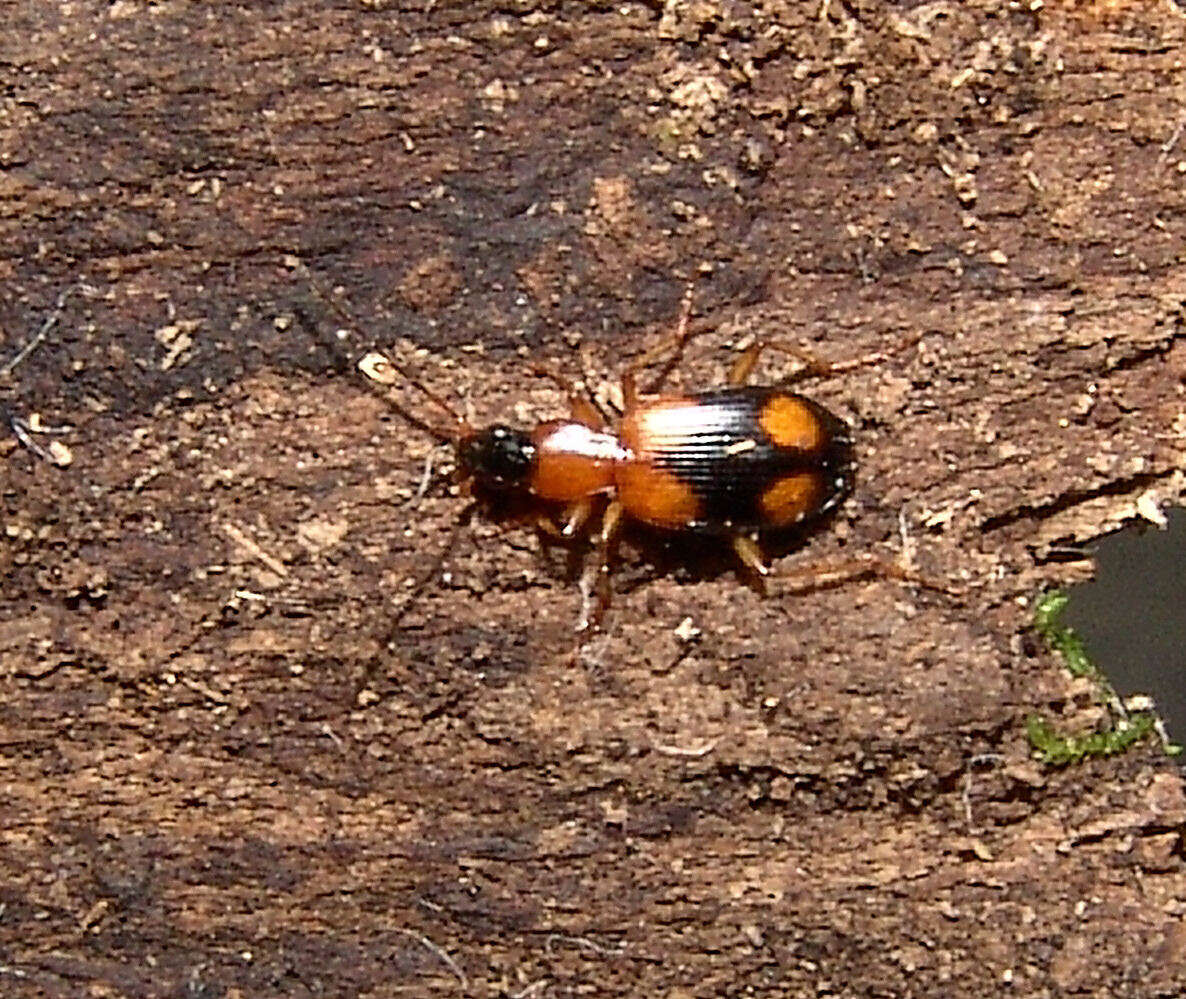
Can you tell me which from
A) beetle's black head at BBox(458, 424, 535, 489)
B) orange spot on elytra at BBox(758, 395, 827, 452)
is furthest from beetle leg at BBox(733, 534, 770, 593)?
beetle's black head at BBox(458, 424, 535, 489)

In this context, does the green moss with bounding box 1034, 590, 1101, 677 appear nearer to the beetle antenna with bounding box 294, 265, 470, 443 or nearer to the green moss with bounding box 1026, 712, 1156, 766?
the green moss with bounding box 1026, 712, 1156, 766

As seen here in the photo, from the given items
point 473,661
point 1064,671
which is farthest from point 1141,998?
point 473,661

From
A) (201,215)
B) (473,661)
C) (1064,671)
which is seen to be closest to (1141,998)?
(1064,671)

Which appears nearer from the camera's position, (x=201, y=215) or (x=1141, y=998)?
(x=201, y=215)

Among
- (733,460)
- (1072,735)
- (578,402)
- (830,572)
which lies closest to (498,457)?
(578,402)

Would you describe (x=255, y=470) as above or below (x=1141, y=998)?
above

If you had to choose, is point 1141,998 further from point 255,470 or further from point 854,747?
point 255,470

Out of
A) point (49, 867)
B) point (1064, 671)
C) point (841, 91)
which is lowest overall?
point (49, 867)

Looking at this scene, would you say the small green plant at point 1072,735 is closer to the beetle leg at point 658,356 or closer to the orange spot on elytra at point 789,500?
the orange spot on elytra at point 789,500

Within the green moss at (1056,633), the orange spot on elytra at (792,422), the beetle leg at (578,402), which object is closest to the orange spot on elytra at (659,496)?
the beetle leg at (578,402)
